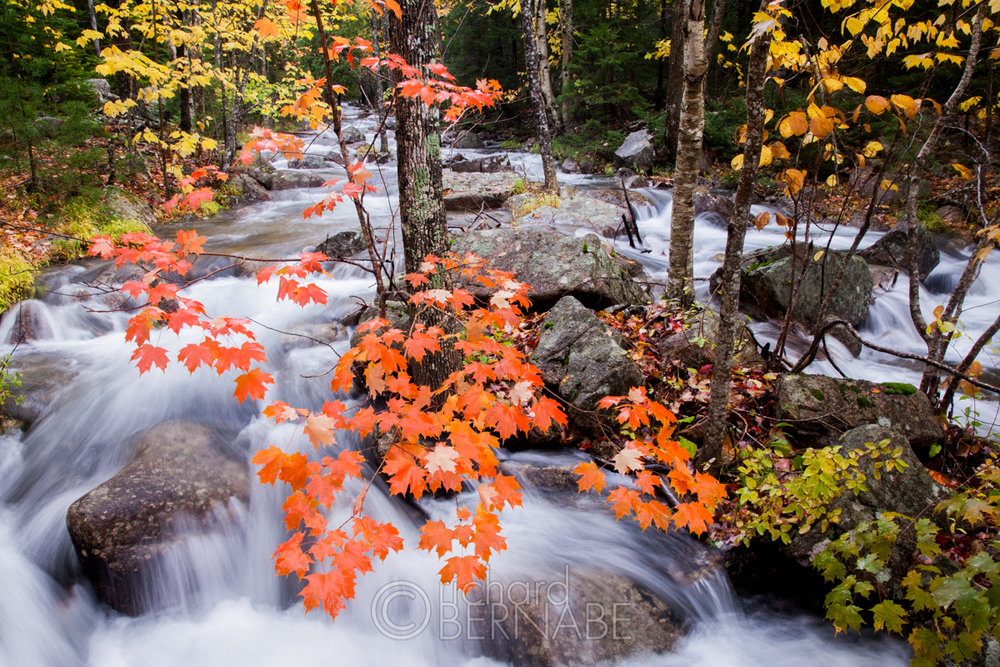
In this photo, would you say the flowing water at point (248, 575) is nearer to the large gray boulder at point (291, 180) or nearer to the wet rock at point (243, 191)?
the wet rock at point (243, 191)

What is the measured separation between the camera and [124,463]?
441 centimetres

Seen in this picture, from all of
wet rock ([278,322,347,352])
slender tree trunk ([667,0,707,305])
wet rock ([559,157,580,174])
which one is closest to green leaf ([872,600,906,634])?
slender tree trunk ([667,0,707,305])

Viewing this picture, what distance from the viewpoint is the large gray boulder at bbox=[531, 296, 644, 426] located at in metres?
4.43

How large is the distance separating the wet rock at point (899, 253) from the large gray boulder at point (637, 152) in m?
6.87

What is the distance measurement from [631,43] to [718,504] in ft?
51.8

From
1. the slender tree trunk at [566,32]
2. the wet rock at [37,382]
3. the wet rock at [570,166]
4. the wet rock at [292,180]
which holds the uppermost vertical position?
the slender tree trunk at [566,32]

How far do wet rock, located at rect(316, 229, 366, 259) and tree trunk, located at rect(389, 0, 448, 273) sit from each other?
445 centimetres

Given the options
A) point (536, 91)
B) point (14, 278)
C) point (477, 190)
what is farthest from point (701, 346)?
point (14, 278)

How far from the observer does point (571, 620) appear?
3457 mm

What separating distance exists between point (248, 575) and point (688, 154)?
5.42 metres

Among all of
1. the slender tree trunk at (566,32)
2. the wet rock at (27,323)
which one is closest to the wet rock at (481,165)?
the slender tree trunk at (566,32)

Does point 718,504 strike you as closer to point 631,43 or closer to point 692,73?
point 692,73

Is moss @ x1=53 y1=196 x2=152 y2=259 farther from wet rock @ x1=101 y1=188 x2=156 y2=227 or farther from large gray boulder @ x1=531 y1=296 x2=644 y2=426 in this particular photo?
large gray boulder @ x1=531 y1=296 x2=644 y2=426

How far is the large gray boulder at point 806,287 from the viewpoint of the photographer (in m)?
6.20
